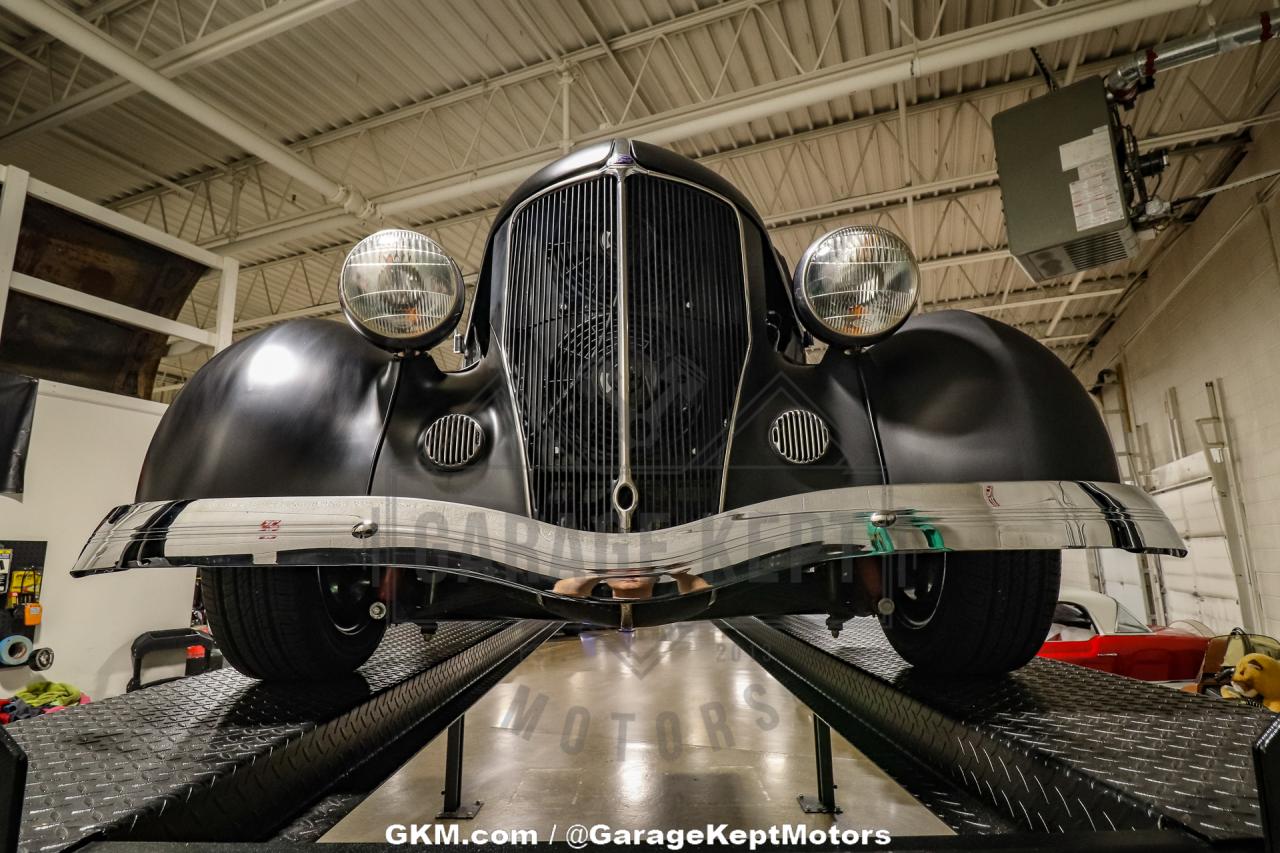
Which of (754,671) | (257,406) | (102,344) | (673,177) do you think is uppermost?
(102,344)

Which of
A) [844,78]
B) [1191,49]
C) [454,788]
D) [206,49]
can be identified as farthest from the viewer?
[844,78]

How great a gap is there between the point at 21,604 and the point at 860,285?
16.8 feet

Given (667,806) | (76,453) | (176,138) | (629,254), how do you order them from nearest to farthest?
(629,254) < (667,806) < (76,453) < (176,138)

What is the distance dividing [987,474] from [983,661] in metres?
0.60

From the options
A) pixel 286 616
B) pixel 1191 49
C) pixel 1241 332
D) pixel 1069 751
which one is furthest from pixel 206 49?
pixel 1241 332

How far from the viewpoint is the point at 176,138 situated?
7.66 meters

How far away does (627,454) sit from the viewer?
4.55 feet

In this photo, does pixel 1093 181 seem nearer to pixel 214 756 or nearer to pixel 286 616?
pixel 286 616

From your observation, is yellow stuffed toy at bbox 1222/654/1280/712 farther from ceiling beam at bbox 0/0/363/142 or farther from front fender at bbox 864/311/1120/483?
ceiling beam at bbox 0/0/363/142

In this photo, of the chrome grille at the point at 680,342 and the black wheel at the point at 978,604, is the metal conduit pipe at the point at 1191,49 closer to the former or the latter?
the chrome grille at the point at 680,342

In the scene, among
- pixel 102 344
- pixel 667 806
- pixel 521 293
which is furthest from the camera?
pixel 102 344

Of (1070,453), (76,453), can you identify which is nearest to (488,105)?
(76,453)

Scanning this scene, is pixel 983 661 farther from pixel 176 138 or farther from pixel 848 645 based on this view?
pixel 176 138

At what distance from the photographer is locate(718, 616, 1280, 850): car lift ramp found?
0.78 meters
